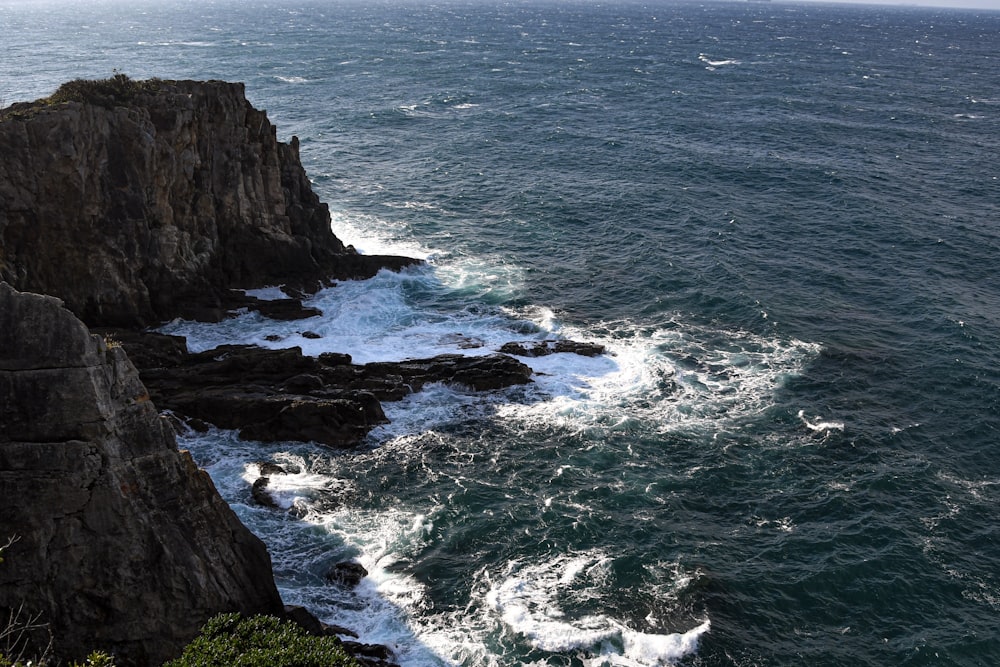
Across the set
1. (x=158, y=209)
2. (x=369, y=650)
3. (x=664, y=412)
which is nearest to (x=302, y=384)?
(x=158, y=209)

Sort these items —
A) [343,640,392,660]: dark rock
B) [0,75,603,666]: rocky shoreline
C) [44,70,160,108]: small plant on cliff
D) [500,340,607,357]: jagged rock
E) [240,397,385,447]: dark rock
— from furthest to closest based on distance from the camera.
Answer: [500,340,607,357]: jagged rock
[44,70,160,108]: small plant on cliff
[240,397,385,447]: dark rock
[343,640,392,660]: dark rock
[0,75,603,666]: rocky shoreline

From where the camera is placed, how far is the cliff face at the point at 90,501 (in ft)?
100

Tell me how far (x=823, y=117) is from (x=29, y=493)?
125 meters

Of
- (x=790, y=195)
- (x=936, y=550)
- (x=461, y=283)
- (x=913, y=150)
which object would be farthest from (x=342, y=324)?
(x=913, y=150)

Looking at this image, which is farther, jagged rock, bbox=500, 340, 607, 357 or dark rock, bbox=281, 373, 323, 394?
jagged rock, bbox=500, 340, 607, 357

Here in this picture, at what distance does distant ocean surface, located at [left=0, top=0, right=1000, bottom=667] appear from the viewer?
1505 inches

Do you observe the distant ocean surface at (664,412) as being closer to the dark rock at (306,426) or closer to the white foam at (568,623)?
the white foam at (568,623)

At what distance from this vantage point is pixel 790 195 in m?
92.8

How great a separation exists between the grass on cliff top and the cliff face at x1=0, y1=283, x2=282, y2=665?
2787cm

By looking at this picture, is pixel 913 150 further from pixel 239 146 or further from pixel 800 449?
pixel 239 146

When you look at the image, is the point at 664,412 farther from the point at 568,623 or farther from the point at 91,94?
the point at 91,94

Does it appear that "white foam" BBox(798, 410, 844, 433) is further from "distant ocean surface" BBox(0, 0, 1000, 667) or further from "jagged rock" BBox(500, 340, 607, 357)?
"jagged rock" BBox(500, 340, 607, 357)

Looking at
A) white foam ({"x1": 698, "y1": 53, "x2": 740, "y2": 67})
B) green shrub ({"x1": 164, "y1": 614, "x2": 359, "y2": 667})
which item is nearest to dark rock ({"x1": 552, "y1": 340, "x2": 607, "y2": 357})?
green shrub ({"x1": 164, "y1": 614, "x2": 359, "y2": 667})

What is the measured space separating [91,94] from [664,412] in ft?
136
